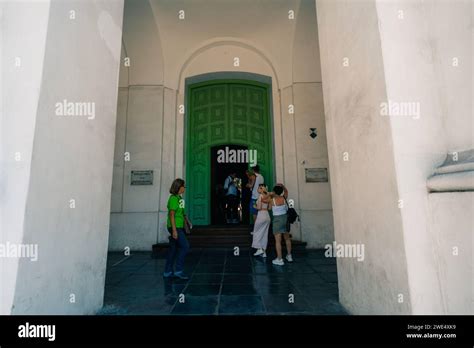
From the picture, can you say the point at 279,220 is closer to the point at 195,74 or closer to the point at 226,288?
the point at 226,288

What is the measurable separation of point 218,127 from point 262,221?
3.77 metres

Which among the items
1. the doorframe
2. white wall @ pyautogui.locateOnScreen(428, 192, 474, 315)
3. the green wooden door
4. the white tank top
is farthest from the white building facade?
the green wooden door

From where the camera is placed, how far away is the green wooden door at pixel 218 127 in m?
8.10

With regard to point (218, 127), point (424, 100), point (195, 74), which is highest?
point (195, 74)

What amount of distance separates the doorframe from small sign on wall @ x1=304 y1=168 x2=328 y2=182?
3.37ft

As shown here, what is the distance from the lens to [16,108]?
2037 millimetres

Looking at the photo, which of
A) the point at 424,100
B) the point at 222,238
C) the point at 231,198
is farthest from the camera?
the point at 231,198

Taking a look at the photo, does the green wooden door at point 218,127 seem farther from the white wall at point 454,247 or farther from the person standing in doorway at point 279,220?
the white wall at point 454,247

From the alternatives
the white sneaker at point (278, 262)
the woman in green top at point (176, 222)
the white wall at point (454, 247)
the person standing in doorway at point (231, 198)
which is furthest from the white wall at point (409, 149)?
the person standing in doorway at point (231, 198)

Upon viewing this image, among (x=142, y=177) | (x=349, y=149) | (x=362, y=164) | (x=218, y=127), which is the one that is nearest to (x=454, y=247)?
(x=362, y=164)

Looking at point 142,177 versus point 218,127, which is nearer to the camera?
point 142,177

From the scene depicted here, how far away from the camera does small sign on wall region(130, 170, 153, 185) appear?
711 centimetres

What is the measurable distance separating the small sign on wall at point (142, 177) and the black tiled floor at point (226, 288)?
2.14 m
